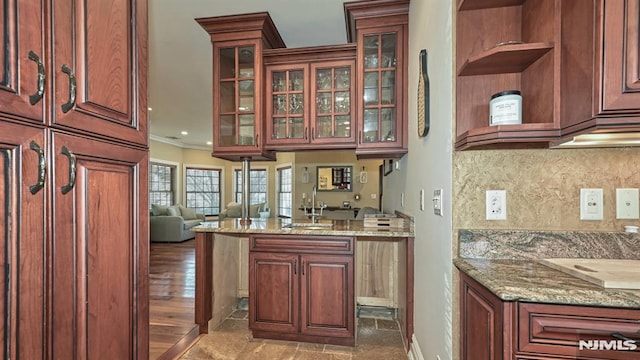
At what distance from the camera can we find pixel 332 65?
2570 mm

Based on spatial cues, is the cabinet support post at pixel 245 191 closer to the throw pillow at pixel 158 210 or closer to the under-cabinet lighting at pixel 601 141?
the under-cabinet lighting at pixel 601 141

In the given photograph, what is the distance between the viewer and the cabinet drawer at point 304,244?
2248 millimetres

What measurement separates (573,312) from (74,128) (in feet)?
4.85


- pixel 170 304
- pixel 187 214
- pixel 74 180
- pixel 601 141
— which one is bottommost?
pixel 170 304

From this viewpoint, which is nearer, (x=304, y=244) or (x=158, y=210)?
(x=304, y=244)

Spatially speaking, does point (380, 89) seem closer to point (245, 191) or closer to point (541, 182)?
point (541, 182)

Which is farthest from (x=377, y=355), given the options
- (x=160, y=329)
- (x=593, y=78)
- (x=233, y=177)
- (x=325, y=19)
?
(x=233, y=177)

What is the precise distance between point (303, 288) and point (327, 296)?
19cm

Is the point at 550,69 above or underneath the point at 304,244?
above

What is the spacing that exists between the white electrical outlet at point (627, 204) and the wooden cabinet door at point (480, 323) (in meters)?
0.68

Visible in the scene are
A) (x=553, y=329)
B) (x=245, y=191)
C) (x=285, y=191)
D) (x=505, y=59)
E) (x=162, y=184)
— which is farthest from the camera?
(x=285, y=191)

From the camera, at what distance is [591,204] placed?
1.20 meters

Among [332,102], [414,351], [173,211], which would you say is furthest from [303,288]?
[173,211]

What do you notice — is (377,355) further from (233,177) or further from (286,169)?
(233,177)
